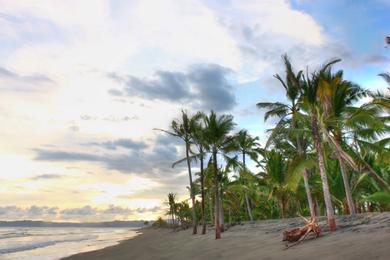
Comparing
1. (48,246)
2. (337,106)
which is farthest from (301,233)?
(48,246)

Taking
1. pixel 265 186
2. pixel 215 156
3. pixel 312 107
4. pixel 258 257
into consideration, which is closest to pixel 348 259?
pixel 258 257

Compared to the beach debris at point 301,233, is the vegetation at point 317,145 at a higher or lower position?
higher

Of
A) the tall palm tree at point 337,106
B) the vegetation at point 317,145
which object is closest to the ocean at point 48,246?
the vegetation at point 317,145

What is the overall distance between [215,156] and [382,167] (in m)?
13.9

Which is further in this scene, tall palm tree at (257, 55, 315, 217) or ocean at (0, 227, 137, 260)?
ocean at (0, 227, 137, 260)

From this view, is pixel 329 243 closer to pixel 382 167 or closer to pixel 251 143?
pixel 382 167

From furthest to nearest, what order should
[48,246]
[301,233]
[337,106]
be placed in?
[48,246] → [337,106] → [301,233]

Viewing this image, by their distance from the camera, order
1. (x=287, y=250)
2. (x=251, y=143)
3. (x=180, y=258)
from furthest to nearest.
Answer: (x=251, y=143) < (x=180, y=258) < (x=287, y=250)

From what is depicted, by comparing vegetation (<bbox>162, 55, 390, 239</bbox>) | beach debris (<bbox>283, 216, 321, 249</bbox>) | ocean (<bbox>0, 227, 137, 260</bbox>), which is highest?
vegetation (<bbox>162, 55, 390, 239</bbox>)

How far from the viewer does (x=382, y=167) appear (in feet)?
95.8

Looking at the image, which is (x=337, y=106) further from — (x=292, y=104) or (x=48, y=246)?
(x=48, y=246)

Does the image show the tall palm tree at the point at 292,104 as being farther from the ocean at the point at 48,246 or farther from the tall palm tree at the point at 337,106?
the ocean at the point at 48,246

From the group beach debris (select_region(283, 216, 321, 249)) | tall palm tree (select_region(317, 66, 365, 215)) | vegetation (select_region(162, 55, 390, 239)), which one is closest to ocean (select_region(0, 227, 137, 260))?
vegetation (select_region(162, 55, 390, 239))

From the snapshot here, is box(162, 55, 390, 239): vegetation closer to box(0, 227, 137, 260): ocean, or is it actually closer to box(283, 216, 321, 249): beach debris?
box(283, 216, 321, 249): beach debris
